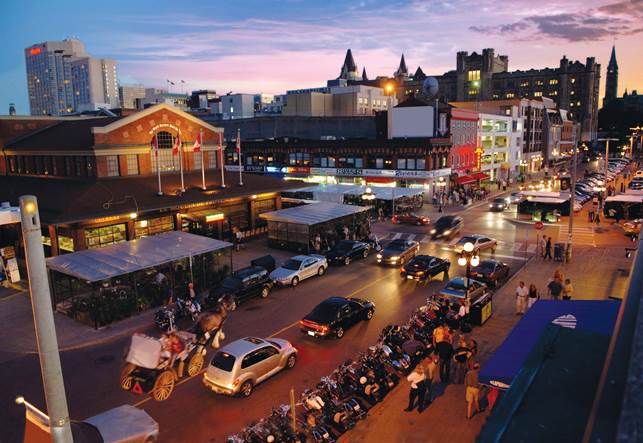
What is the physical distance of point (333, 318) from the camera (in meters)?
19.4

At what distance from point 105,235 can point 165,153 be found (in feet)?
36.2

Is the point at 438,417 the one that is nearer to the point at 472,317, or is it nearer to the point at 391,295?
the point at 472,317

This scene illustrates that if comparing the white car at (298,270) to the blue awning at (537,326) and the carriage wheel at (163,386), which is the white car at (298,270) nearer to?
the carriage wheel at (163,386)

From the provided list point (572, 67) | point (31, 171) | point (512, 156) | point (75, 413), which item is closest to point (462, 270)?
point (75, 413)

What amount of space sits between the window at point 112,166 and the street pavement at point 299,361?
36.9 ft

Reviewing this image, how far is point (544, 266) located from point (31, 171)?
40.3 meters

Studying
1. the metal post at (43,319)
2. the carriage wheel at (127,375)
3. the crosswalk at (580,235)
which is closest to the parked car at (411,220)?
the crosswalk at (580,235)

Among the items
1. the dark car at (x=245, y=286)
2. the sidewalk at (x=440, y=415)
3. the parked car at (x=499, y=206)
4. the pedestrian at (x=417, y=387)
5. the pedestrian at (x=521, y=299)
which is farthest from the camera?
the parked car at (x=499, y=206)

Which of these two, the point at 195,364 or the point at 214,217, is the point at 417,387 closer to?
the point at 195,364

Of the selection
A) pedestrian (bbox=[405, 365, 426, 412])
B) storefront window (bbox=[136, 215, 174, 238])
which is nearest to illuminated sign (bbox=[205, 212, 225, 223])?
storefront window (bbox=[136, 215, 174, 238])

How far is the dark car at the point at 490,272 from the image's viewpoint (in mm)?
25750

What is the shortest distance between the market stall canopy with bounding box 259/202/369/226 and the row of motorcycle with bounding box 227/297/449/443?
55.1ft

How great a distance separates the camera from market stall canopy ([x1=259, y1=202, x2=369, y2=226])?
34.5 m

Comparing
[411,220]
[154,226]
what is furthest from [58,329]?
[411,220]
